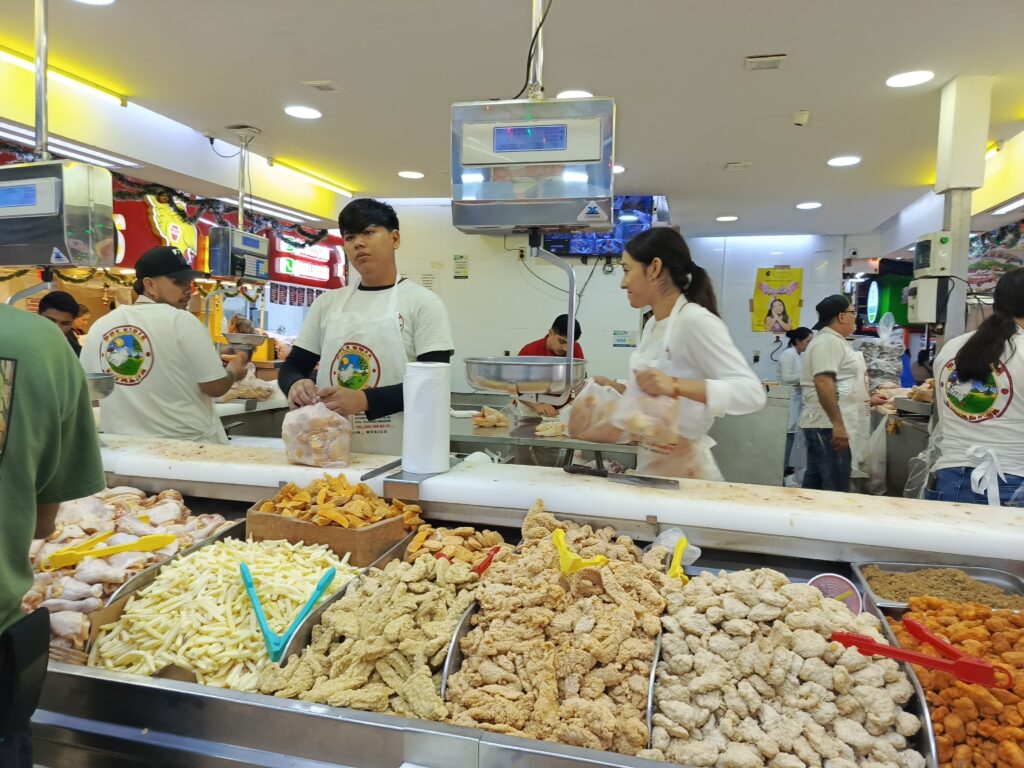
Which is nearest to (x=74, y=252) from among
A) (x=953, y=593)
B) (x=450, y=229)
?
(x=953, y=593)

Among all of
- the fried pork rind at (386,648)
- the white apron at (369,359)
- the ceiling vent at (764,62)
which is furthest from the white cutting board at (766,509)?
the ceiling vent at (764,62)

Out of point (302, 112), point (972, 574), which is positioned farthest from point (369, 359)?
point (302, 112)

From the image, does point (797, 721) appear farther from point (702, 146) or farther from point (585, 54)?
point (702, 146)

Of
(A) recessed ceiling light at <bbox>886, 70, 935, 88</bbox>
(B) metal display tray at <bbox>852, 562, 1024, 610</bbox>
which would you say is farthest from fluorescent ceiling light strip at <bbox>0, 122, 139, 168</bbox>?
(A) recessed ceiling light at <bbox>886, 70, 935, 88</bbox>

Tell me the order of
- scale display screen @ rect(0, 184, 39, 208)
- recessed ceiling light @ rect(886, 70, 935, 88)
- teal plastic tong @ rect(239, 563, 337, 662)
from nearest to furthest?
teal plastic tong @ rect(239, 563, 337, 662)
scale display screen @ rect(0, 184, 39, 208)
recessed ceiling light @ rect(886, 70, 935, 88)

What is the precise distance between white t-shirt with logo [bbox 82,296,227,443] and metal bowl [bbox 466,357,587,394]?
1807 millimetres

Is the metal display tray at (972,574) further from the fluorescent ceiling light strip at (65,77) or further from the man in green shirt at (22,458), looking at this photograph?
the fluorescent ceiling light strip at (65,77)

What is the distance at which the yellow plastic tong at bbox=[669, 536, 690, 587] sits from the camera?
1429 millimetres

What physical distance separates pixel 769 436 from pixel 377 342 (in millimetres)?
3628

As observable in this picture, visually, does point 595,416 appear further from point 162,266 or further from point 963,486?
point 162,266

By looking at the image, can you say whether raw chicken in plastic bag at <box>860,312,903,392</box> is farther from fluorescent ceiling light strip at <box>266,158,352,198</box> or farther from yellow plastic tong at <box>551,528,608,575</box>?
yellow plastic tong at <box>551,528,608,575</box>

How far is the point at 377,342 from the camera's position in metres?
2.47

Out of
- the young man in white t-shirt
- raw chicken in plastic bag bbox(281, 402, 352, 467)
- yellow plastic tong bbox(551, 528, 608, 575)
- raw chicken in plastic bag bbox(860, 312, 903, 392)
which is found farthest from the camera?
raw chicken in plastic bag bbox(860, 312, 903, 392)

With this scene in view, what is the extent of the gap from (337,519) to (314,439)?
16.0 inches
